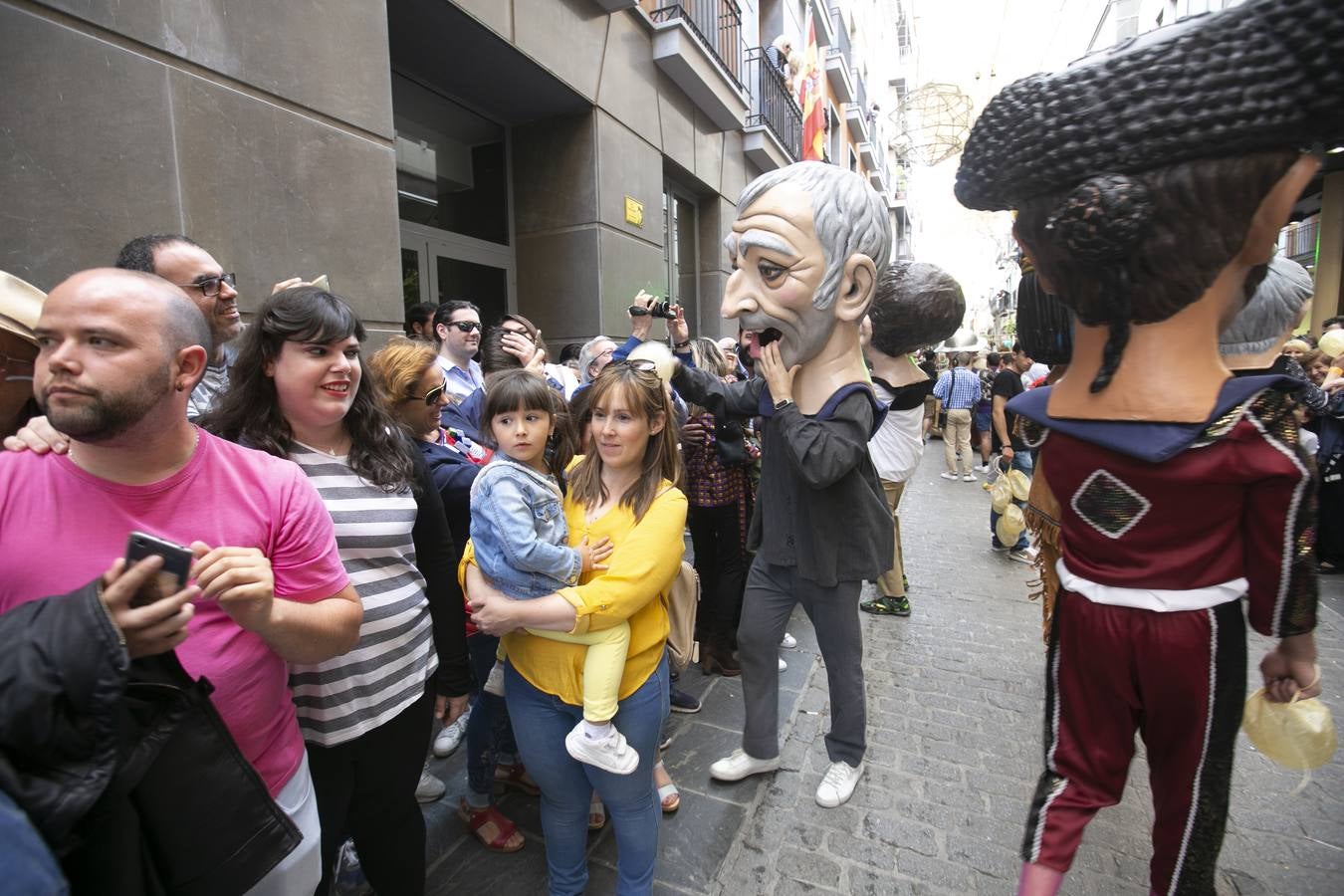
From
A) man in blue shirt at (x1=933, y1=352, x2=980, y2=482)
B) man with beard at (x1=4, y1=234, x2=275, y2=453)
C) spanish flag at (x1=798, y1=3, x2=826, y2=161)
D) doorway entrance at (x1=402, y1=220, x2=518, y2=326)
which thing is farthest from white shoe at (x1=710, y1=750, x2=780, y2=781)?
spanish flag at (x1=798, y1=3, x2=826, y2=161)

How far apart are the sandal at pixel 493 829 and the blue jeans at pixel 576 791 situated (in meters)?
0.49

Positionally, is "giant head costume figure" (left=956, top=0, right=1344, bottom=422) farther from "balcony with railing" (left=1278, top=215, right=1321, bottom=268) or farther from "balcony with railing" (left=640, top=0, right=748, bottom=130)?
"balcony with railing" (left=1278, top=215, right=1321, bottom=268)

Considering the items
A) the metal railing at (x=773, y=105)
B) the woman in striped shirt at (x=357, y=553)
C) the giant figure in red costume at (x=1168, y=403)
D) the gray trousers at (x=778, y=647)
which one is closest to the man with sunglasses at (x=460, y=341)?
the woman in striped shirt at (x=357, y=553)

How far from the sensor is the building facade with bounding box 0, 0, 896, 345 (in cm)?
244

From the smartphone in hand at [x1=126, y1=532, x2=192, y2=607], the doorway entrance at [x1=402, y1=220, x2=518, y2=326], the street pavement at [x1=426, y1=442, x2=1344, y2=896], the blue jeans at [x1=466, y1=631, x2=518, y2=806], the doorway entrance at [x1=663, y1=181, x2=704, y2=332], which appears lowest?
the street pavement at [x1=426, y1=442, x2=1344, y2=896]

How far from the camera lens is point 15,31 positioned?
229 cm

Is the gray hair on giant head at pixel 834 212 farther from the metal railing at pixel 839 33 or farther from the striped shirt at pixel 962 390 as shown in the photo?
the metal railing at pixel 839 33

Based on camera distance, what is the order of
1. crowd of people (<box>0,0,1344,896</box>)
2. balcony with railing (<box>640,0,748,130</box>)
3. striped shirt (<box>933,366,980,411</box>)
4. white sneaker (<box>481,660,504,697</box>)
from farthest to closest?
striped shirt (<box>933,366,980,411</box>) → balcony with railing (<box>640,0,748,130</box>) → white sneaker (<box>481,660,504,697</box>) → crowd of people (<box>0,0,1344,896</box>)

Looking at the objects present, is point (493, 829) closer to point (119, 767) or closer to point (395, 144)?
point (119, 767)

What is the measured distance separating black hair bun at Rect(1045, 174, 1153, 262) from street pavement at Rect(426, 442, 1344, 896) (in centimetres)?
192

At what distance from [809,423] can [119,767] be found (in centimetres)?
181

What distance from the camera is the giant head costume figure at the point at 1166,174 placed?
1.16 meters

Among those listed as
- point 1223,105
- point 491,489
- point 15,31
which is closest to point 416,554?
point 491,489

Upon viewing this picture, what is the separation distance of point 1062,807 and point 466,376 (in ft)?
10.4
